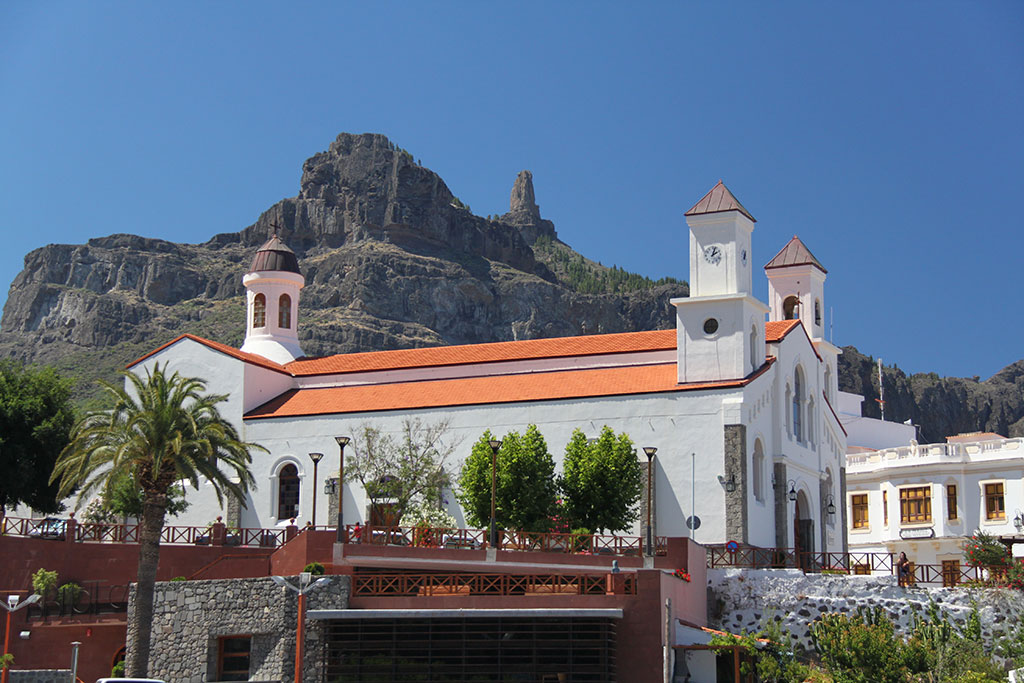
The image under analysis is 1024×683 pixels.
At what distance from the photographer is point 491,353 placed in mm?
55844

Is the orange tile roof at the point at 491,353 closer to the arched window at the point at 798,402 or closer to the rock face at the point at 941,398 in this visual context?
the arched window at the point at 798,402

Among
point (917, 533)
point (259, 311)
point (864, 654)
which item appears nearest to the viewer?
point (864, 654)

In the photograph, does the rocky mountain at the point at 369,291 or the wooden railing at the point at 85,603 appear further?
the rocky mountain at the point at 369,291

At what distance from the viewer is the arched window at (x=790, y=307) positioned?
6147 cm

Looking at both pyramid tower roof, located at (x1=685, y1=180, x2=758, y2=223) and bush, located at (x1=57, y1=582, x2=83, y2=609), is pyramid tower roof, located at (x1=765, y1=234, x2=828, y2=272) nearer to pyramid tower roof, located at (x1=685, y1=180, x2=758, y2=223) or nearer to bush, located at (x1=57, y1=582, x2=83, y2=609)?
pyramid tower roof, located at (x1=685, y1=180, x2=758, y2=223)

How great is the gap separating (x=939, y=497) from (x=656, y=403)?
57.2 feet

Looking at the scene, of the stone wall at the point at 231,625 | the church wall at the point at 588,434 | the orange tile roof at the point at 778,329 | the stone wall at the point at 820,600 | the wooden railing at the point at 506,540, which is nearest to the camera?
the stone wall at the point at 231,625

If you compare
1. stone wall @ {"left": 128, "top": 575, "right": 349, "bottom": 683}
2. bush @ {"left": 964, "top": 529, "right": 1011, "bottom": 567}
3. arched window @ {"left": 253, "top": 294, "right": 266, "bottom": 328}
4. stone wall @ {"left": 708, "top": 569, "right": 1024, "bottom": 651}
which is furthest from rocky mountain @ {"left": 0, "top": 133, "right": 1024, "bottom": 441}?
bush @ {"left": 964, "top": 529, "right": 1011, "bottom": 567}

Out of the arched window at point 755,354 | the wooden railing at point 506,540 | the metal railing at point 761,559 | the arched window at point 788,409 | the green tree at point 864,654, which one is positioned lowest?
the green tree at point 864,654

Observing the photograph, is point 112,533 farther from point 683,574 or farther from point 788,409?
point 788,409

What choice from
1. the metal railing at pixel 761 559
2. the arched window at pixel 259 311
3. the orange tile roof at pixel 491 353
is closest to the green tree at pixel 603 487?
the metal railing at pixel 761 559

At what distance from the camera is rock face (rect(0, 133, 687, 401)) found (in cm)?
14538

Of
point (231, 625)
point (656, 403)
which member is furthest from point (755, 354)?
point (231, 625)

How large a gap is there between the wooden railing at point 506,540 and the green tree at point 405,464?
6.72m
